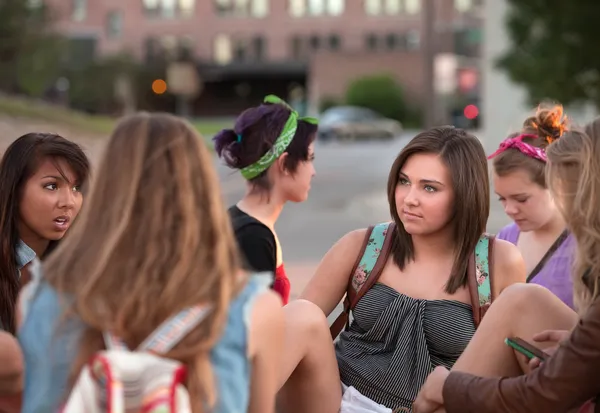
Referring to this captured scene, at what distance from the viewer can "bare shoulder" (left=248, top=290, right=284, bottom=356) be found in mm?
2510

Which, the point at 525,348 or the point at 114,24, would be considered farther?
the point at 114,24

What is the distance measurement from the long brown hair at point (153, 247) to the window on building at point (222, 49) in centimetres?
8222

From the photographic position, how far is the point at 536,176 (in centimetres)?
480

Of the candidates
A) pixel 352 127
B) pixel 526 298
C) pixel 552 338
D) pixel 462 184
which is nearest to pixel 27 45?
pixel 352 127

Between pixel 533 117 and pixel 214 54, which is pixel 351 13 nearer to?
pixel 214 54

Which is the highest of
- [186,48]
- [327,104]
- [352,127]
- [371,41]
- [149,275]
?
[149,275]

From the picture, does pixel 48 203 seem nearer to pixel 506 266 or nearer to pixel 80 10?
pixel 506 266

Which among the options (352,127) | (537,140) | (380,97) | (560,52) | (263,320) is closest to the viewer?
(263,320)

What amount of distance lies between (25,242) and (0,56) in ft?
101

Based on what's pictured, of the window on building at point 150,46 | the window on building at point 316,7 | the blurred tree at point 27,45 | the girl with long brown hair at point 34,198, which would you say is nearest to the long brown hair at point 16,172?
the girl with long brown hair at point 34,198

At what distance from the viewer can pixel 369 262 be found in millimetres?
4008

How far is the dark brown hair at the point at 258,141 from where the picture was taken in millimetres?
4398

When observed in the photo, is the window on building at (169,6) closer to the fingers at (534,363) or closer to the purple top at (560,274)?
the purple top at (560,274)

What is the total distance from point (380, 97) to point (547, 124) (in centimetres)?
6296
